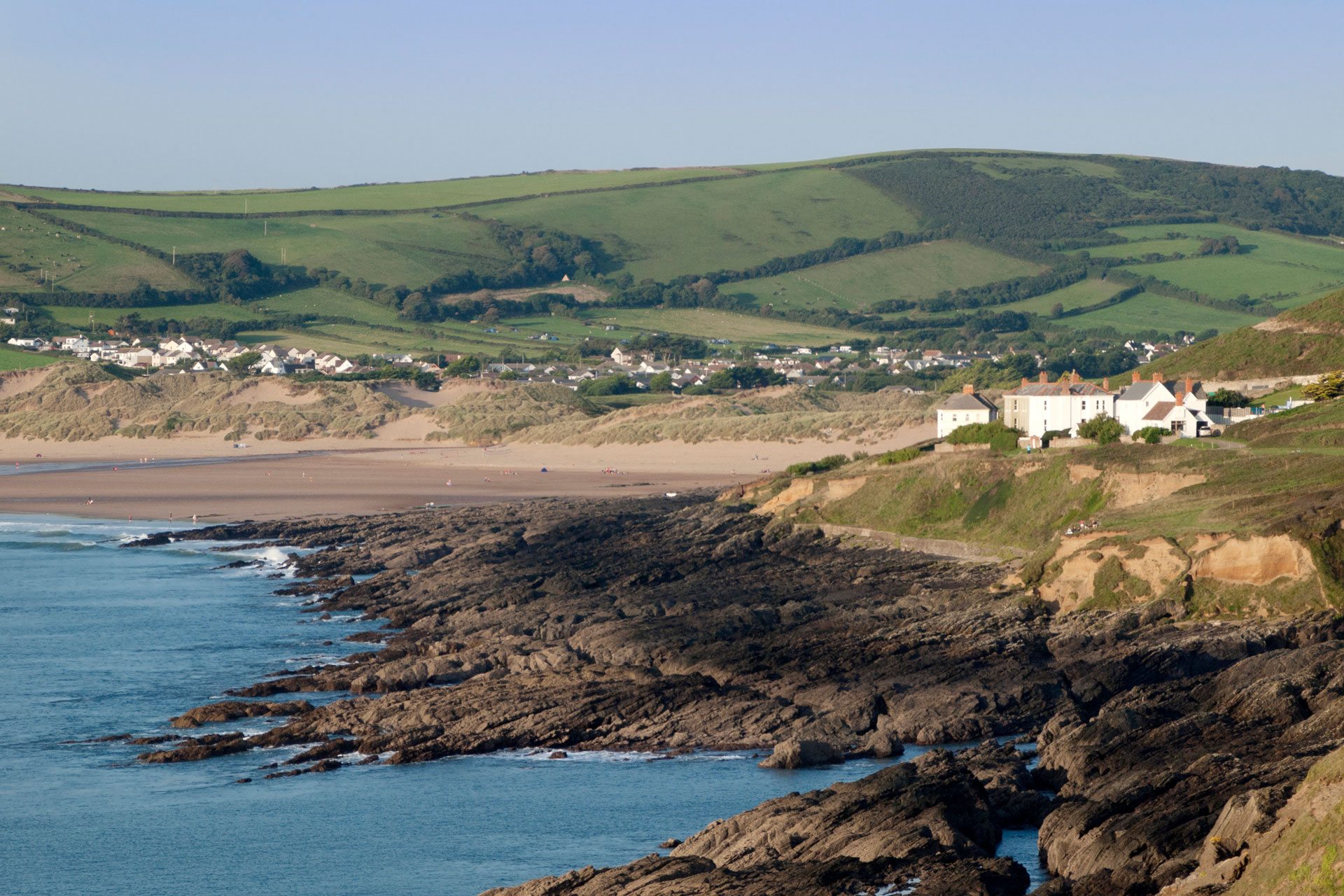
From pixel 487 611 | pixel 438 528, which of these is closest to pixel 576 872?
pixel 487 611

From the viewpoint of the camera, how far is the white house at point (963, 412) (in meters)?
64.9

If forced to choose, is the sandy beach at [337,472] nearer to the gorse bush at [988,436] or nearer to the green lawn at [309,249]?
the gorse bush at [988,436]

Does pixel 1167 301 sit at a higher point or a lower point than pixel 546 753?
higher

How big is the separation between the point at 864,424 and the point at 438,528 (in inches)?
1490

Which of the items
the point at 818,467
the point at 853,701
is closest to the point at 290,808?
the point at 853,701

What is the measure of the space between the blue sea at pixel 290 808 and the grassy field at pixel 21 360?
3988 inches

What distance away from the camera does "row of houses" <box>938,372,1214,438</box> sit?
56.5 m

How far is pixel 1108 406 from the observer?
59156 mm

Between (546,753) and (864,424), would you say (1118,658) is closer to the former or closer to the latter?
(546,753)

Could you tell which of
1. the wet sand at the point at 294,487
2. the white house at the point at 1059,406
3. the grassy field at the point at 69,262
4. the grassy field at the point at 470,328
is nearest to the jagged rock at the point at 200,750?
the white house at the point at 1059,406

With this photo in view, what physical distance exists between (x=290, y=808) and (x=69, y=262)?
162483 millimetres

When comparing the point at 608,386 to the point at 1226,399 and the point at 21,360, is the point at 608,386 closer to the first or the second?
the point at 21,360

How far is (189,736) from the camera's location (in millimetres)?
31844

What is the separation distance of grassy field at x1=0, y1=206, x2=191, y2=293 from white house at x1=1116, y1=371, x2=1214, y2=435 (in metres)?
136
